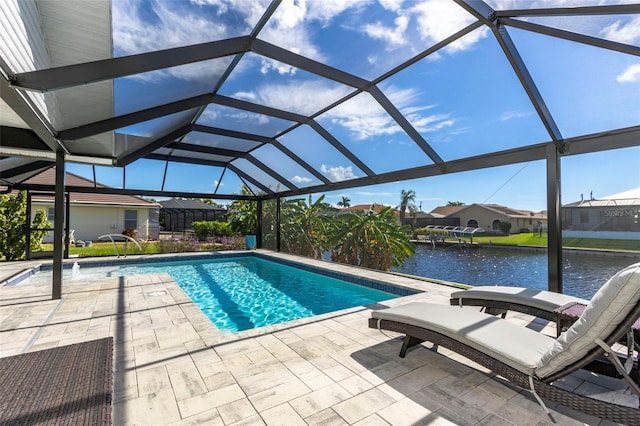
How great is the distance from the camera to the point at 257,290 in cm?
860

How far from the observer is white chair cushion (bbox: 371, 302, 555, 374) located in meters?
2.49

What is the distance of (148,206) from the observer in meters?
19.4

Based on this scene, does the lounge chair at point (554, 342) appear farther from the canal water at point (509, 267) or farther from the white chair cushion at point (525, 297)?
the canal water at point (509, 267)

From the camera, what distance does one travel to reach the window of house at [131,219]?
1909 cm

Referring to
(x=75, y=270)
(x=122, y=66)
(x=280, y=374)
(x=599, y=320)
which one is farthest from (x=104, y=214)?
(x=599, y=320)

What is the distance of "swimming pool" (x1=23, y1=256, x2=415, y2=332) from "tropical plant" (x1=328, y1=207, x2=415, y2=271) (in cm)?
250

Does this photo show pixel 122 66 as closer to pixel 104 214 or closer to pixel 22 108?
pixel 22 108

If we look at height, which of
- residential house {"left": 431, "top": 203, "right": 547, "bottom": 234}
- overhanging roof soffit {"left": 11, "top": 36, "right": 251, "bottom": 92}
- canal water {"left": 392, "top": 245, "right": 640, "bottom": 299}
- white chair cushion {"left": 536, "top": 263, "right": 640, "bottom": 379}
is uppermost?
overhanging roof soffit {"left": 11, "top": 36, "right": 251, "bottom": 92}

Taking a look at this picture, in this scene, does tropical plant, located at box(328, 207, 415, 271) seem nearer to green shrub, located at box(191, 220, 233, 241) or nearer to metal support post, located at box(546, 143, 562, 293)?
metal support post, located at box(546, 143, 562, 293)

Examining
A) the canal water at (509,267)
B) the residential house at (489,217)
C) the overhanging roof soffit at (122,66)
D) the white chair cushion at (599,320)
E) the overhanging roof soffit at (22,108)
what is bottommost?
the canal water at (509,267)

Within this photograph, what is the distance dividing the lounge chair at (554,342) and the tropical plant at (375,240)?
856 centimetres

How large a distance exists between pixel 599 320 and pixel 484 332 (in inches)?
35.7

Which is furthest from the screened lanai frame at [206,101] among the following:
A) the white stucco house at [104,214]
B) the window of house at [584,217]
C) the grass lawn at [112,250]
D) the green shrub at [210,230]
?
the green shrub at [210,230]

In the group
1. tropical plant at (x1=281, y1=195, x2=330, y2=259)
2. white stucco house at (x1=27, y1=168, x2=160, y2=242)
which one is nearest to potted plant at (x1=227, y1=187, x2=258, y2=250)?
tropical plant at (x1=281, y1=195, x2=330, y2=259)
